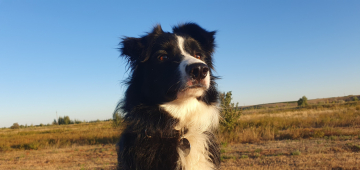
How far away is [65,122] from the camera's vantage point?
213 feet

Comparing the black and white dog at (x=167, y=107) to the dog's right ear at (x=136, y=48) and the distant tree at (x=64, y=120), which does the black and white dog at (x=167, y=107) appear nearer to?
the dog's right ear at (x=136, y=48)

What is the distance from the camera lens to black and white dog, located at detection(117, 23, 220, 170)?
2.98 m

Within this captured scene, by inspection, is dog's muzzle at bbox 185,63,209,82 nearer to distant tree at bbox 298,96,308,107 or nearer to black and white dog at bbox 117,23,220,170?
black and white dog at bbox 117,23,220,170

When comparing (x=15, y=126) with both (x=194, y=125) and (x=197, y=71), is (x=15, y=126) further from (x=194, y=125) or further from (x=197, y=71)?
(x=197, y=71)

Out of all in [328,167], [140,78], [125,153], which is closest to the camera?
[125,153]

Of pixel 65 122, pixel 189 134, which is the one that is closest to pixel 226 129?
pixel 189 134

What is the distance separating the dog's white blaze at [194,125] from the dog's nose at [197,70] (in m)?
0.45

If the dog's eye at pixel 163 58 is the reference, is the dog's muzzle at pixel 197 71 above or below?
below

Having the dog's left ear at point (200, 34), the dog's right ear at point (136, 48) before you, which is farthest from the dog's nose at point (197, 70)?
the dog's left ear at point (200, 34)

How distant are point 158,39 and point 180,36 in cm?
36

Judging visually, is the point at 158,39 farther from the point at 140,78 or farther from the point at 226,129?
the point at 226,129

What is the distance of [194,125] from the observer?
3.40 metres

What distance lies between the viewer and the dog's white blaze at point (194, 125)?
3.14 m

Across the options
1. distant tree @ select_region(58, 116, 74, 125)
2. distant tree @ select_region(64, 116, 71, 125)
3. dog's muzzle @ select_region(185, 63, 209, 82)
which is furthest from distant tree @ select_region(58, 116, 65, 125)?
dog's muzzle @ select_region(185, 63, 209, 82)
